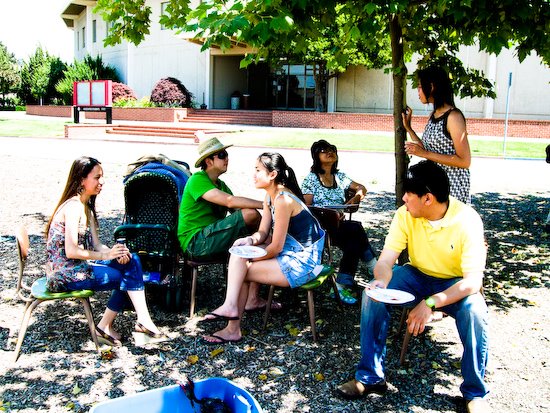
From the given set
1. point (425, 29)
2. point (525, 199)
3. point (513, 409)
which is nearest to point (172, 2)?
point (425, 29)

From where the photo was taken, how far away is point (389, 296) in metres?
3.30

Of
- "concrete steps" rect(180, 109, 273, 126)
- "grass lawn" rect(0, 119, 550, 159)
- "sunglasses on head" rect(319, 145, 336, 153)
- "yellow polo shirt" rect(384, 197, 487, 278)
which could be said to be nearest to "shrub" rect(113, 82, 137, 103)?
"concrete steps" rect(180, 109, 273, 126)

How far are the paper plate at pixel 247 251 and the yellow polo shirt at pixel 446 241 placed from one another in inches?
34.9

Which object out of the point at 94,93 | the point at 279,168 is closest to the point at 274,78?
the point at 94,93

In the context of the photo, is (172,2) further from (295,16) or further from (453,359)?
(453,359)

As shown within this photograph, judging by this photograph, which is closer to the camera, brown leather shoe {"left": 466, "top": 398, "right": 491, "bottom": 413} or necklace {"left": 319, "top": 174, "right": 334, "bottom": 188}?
brown leather shoe {"left": 466, "top": 398, "right": 491, "bottom": 413}

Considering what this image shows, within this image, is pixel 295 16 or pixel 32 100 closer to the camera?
pixel 295 16

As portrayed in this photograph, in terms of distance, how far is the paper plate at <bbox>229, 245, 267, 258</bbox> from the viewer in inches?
157

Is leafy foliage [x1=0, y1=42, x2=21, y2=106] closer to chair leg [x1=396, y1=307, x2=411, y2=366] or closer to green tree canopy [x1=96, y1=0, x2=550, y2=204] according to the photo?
green tree canopy [x1=96, y1=0, x2=550, y2=204]

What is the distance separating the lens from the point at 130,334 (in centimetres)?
450

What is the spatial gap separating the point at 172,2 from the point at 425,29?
2.91 m

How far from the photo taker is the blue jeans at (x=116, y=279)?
417 centimetres

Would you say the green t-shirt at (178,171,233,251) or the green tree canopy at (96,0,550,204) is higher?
the green tree canopy at (96,0,550,204)

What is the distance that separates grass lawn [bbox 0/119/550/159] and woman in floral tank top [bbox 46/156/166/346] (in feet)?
49.8
